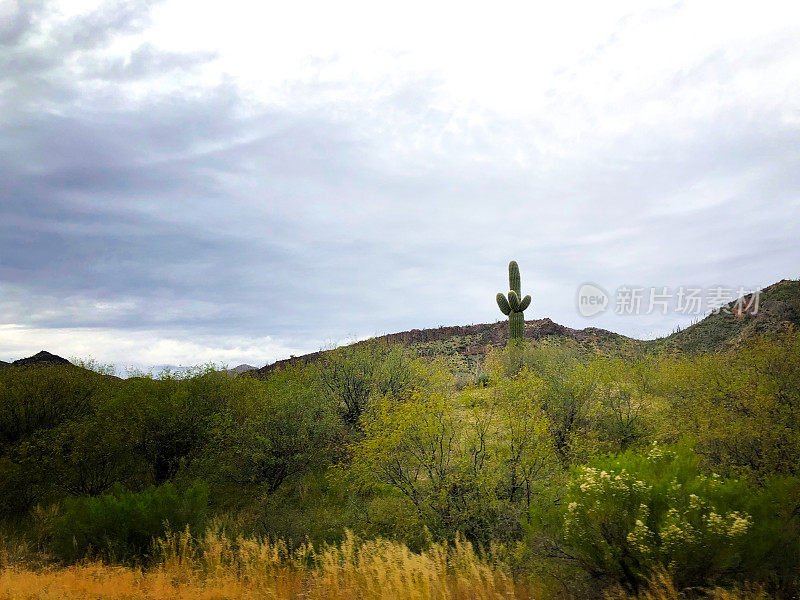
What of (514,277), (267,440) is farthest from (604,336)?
(267,440)

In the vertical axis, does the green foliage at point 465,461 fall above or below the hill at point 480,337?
below

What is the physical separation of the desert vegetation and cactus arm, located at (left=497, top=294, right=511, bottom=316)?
1094cm

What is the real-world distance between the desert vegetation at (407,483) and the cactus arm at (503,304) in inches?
431

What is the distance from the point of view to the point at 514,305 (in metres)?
36.3

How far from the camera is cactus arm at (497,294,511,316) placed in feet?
122

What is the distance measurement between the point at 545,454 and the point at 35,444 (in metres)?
17.4

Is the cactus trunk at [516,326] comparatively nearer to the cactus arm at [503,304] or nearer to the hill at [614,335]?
the cactus arm at [503,304]

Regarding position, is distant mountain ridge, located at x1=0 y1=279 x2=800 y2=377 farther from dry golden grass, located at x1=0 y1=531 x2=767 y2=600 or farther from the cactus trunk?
dry golden grass, located at x1=0 y1=531 x2=767 y2=600

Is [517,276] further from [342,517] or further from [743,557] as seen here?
[743,557]

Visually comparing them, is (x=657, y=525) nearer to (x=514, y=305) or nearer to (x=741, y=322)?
(x=514, y=305)

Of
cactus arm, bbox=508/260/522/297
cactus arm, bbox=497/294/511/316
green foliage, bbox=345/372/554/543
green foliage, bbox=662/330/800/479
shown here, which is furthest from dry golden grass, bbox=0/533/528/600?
cactus arm, bbox=508/260/522/297

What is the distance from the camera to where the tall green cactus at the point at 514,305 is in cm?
3584

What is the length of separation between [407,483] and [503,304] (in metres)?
24.4

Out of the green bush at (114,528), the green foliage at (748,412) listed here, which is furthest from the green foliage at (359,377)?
the green foliage at (748,412)
